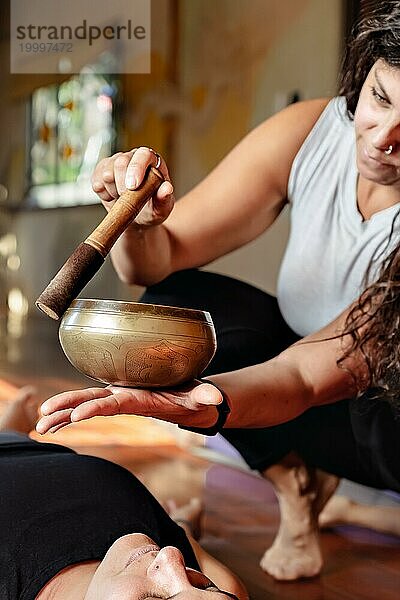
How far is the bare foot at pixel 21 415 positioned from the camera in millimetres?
1872

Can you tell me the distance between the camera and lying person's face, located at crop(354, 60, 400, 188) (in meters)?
1.43

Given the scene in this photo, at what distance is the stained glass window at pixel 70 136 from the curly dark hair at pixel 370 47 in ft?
12.2

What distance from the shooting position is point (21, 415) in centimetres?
189

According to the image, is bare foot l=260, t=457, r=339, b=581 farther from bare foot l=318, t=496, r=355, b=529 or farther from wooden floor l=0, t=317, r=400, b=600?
bare foot l=318, t=496, r=355, b=529

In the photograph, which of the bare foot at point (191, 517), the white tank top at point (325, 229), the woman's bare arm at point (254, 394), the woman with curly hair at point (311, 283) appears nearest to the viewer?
the woman's bare arm at point (254, 394)

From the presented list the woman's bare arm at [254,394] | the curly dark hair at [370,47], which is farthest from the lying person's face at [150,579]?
the curly dark hair at [370,47]

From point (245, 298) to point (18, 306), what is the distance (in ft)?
13.6

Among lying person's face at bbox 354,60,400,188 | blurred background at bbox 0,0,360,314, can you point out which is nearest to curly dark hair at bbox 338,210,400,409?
lying person's face at bbox 354,60,400,188

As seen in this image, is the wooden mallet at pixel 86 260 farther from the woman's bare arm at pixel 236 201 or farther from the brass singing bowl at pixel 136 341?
the woman's bare arm at pixel 236 201

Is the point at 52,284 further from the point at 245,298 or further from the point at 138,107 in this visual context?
the point at 138,107

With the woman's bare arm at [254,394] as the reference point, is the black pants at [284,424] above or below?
below

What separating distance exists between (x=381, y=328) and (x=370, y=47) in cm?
46

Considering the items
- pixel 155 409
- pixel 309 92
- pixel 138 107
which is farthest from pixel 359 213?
pixel 138 107

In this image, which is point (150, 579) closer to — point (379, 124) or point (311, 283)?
point (379, 124)
